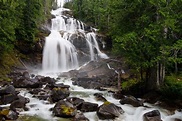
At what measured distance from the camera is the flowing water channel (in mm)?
12866

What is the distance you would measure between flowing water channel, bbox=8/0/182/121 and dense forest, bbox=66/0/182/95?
2.60 meters

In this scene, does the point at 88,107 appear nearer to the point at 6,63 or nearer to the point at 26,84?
the point at 26,84

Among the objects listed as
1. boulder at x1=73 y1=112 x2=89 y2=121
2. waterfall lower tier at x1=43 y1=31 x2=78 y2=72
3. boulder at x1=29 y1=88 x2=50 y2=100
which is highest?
waterfall lower tier at x1=43 y1=31 x2=78 y2=72

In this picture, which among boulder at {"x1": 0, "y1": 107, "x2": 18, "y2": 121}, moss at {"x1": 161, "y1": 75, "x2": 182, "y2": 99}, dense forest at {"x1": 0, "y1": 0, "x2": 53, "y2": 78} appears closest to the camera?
boulder at {"x1": 0, "y1": 107, "x2": 18, "y2": 121}

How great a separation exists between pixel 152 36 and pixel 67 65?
18568 mm

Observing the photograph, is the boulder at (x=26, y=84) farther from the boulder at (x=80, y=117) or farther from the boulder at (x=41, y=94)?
the boulder at (x=80, y=117)

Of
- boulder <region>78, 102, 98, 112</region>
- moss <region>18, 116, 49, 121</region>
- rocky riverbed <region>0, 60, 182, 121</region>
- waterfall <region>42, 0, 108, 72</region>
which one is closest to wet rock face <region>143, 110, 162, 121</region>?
rocky riverbed <region>0, 60, 182, 121</region>

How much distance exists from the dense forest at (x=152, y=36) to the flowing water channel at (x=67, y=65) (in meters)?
2.60

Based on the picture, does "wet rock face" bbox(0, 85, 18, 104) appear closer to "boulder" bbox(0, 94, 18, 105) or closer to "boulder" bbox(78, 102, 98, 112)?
"boulder" bbox(0, 94, 18, 105)

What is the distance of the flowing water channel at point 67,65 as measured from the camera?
42.2 feet

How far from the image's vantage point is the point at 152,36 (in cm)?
1410

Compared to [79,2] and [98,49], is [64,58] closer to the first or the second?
[98,49]

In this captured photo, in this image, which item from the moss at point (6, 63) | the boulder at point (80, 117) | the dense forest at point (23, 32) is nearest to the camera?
the boulder at point (80, 117)

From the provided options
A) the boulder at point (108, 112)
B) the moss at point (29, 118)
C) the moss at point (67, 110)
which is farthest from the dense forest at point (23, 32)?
the boulder at point (108, 112)
